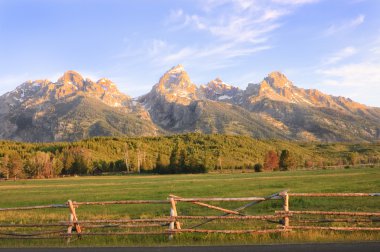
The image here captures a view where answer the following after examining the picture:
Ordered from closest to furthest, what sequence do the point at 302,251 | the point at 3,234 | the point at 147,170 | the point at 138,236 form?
the point at 302,251 < the point at 138,236 < the point at 3,234 < the point at 147,170

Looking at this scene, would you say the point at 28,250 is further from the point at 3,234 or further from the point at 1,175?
the point at 1,175

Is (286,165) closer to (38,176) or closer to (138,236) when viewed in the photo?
(38,176)

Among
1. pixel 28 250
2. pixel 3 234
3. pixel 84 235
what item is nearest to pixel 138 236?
pixel 84 235

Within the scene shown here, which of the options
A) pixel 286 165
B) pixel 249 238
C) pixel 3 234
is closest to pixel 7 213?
pixel 3 234

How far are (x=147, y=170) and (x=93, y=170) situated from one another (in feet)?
81.7

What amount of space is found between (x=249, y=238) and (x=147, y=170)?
15160 cm

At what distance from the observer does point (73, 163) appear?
16912cm

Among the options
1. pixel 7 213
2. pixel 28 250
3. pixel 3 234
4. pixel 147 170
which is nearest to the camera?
pixel 28 250

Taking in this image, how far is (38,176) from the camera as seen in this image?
504 feet

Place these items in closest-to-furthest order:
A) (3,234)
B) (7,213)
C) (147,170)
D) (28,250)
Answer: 1. (28,250)
2. (3,234)
3. (7,213)
4. (147,170)

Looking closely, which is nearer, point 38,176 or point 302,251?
point 302,251

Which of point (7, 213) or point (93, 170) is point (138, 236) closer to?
point (7, 213)

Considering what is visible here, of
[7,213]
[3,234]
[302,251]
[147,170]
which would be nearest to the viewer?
[302,251]

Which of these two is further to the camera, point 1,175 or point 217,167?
point 217,167
